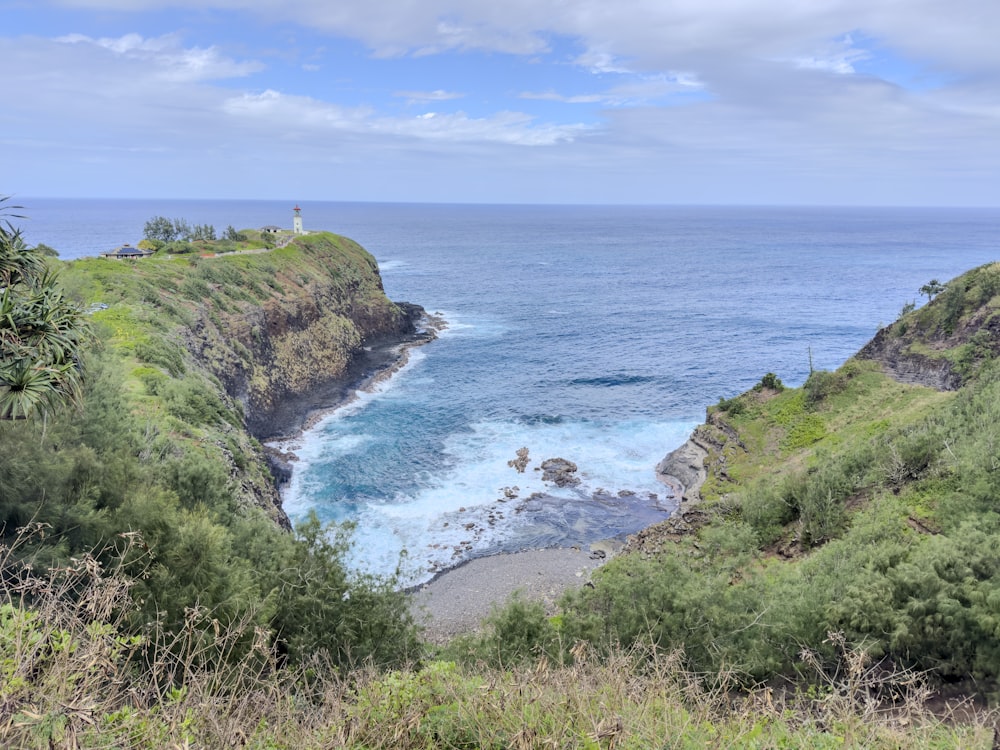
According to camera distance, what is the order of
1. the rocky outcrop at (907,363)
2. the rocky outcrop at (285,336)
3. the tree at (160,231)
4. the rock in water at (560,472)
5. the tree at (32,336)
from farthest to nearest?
the tree at (160,231) → the rocky outcrop at (285,336) → the rock in water at (560,472) → the rocky outcrop at (907,363) → the tree at (32,336)

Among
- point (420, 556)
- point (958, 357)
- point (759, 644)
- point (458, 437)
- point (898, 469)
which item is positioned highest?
point (958, 357)

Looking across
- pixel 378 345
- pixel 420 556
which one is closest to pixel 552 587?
pixel 420 556

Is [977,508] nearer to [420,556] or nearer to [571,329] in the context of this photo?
[420,556]

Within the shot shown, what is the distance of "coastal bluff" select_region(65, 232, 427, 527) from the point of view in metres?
31.5

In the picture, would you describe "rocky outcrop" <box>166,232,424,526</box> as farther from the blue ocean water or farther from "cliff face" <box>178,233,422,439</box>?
the blue ocean water

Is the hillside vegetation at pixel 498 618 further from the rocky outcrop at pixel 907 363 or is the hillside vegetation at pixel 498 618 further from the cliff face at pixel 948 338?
the rocky outcrop at pixel 907 363

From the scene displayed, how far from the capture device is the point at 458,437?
2108 inches

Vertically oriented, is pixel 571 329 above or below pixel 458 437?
above

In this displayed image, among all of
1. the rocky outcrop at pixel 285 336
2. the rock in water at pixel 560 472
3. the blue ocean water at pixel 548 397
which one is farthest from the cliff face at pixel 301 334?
the rock in water at pixel 560 472

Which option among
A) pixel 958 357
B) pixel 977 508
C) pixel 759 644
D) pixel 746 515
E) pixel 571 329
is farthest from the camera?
pixel 571 329

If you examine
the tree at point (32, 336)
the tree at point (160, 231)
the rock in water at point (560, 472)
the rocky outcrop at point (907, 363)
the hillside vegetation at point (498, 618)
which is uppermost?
the tree at point (160, 231)

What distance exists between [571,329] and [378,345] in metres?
30.2

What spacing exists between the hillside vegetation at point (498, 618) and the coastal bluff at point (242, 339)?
777mm

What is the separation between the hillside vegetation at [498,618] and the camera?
8.30 meters
